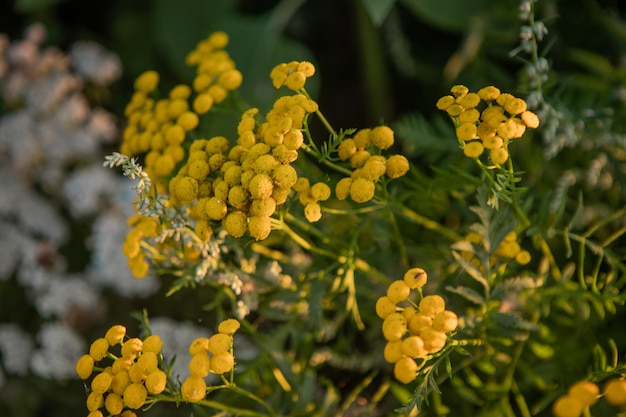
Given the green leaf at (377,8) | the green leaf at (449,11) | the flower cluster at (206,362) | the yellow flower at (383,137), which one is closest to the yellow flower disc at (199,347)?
the flower cluster at (206,362)

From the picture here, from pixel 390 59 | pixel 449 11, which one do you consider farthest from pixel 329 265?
pixel 390 59

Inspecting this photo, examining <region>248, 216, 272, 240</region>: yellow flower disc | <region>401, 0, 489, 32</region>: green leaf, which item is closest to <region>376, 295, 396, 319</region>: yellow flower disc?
<region>248, 216, 272, 240</region>: yellow flower disc

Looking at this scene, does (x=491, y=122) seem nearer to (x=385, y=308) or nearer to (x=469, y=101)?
(x=469, y=101)

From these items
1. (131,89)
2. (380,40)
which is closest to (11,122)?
(131,89)

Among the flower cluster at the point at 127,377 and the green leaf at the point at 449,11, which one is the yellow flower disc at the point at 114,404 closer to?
the flower cluster at the point at 127,377

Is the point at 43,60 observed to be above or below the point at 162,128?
below

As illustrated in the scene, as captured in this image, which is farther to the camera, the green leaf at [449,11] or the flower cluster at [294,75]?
the green leaf at [449,11]

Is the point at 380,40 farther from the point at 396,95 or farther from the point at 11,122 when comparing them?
the point at 11,122
